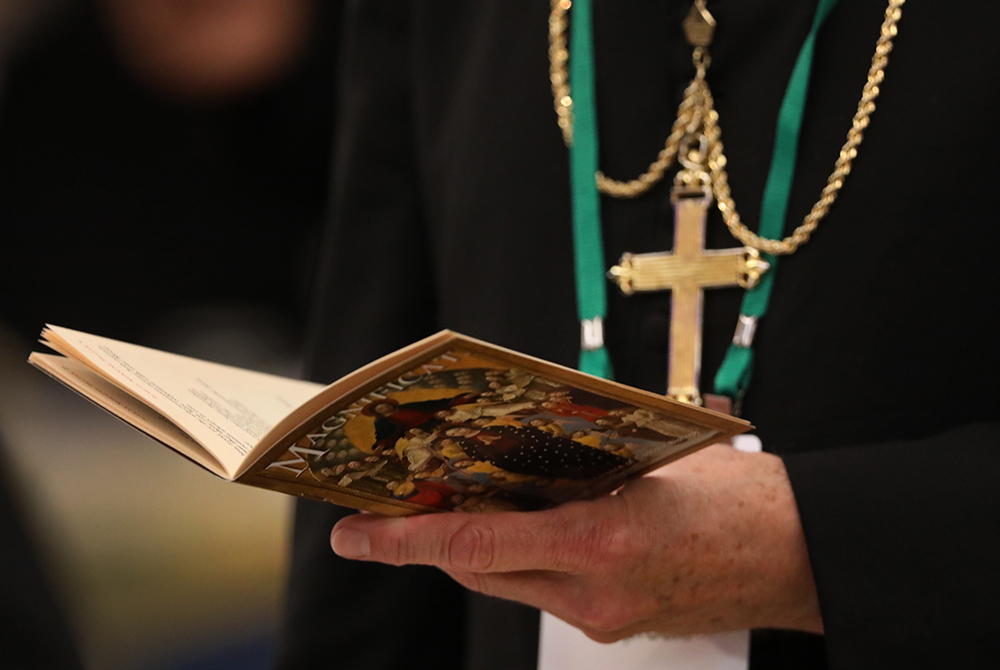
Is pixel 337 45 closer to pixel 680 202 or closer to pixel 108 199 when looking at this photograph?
pixel 108 199

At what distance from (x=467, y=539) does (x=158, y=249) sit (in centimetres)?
191

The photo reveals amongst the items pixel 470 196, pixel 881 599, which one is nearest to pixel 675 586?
pixel 881 599

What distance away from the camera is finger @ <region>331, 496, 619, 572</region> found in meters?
0.72

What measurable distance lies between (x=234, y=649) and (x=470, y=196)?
5.77ft

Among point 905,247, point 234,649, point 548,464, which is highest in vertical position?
point 905,247

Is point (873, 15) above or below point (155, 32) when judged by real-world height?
below

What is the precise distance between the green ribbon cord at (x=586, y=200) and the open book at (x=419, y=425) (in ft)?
0.85

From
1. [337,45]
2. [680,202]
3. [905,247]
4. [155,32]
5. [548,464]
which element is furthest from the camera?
[337,45]

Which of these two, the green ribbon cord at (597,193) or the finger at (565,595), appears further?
the green ribbon cord at (597,193)

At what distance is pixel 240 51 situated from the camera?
A: 2.43m

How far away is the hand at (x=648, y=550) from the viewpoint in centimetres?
73

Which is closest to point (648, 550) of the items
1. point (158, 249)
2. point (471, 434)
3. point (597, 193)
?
point (471, 434)

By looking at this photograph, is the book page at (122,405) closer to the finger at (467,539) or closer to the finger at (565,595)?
the finger at (467,539)

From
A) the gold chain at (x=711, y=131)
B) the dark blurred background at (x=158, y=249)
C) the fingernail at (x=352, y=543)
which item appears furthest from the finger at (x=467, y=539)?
the dark blurred background at (x=158, y=249)
